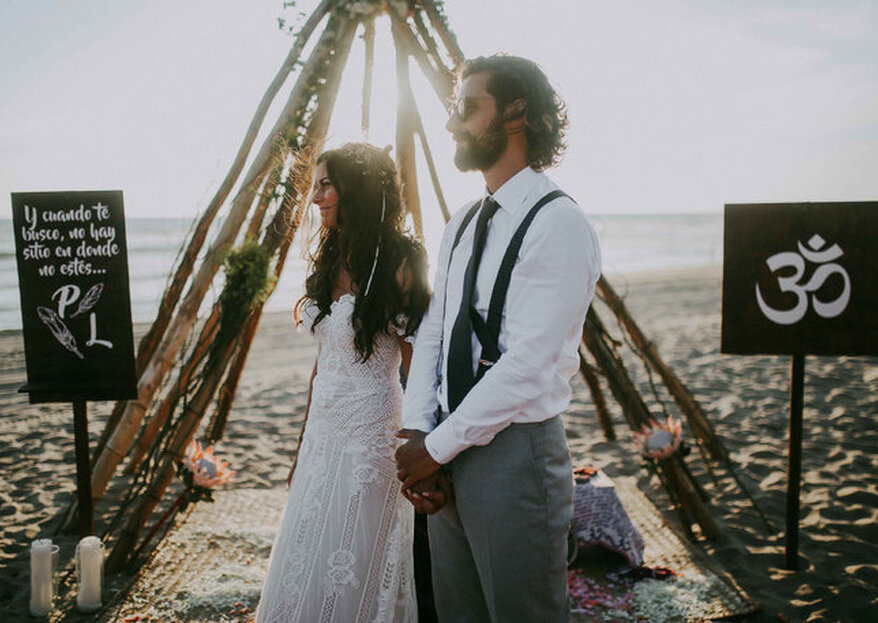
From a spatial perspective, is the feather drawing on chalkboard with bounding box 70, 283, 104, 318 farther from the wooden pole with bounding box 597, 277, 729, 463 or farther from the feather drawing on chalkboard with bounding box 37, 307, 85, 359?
the wooden pole with bounding box 597, 277, 729, 463

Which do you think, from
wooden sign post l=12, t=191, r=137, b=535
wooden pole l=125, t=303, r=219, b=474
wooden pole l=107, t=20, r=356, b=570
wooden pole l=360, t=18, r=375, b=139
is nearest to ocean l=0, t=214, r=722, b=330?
wooden pole l=125, t=303, r=219, b=474

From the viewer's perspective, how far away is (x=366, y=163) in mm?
2305

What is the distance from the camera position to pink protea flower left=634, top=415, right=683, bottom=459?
3.77 meters

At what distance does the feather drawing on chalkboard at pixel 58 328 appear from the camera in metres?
3.15

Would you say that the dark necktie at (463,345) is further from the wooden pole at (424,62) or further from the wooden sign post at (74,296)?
the wooden pole at (424,62)

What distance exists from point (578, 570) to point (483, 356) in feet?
7.00

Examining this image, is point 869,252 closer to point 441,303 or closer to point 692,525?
point 692,525

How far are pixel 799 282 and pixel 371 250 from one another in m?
2.18

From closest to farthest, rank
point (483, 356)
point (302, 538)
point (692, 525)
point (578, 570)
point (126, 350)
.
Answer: point (483, 356) < point (302, 538) < point (126, 350) < point (578, 570) < point (692, 525)

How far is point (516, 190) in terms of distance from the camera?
1845 mm

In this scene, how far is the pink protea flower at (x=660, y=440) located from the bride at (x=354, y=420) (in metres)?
1.95

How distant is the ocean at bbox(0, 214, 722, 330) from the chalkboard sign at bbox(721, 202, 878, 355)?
2.07m

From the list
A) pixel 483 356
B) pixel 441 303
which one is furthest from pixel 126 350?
pixel 483 356

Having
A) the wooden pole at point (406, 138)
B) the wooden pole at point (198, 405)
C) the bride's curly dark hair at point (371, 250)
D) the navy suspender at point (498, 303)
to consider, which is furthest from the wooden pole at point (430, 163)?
the navy suspender at point (498, 303)
